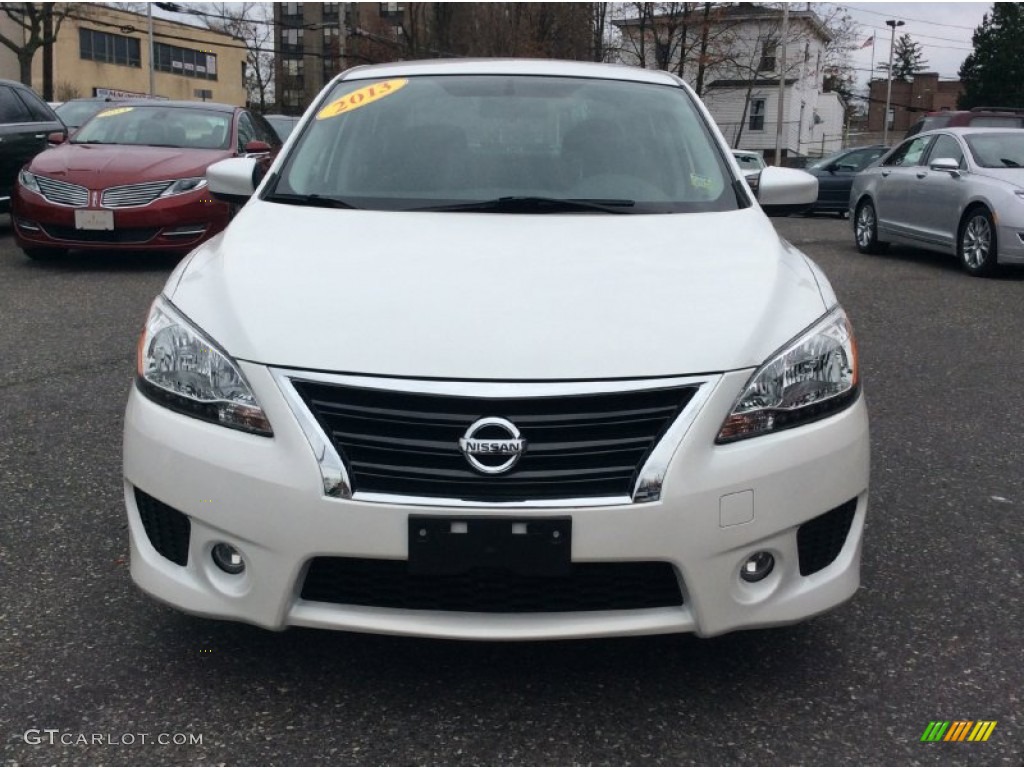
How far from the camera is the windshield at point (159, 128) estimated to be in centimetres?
1035

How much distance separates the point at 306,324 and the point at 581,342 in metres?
0.62

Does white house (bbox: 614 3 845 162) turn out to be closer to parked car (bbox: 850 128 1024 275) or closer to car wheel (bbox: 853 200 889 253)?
car wheel (bbox: 853 200 889 253)

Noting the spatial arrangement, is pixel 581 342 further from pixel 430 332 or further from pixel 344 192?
pixel 344 192

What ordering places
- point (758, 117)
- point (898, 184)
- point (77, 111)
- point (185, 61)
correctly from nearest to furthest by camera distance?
point (898, 184) → point (77, 111) → point (758, 117) → point (185, 61)

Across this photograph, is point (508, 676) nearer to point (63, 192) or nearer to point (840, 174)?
point (63, 192)

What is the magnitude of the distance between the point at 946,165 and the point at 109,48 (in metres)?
57.9

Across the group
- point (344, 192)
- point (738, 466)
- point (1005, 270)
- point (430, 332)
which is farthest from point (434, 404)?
point (1005, 270)

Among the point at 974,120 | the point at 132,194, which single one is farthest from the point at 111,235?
the point at 974,120

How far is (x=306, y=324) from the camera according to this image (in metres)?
2.58

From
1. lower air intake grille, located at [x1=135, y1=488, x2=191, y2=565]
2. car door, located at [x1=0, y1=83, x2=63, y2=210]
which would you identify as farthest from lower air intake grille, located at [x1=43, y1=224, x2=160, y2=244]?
lower air intake grille, located at [x1=135, y1=488, x2=191, y2=565]

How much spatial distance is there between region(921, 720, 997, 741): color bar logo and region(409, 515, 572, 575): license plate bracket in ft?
3.03

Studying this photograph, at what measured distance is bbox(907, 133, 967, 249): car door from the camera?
11.3m

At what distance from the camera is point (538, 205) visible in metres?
3.52

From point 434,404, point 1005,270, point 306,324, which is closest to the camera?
point 434,404
